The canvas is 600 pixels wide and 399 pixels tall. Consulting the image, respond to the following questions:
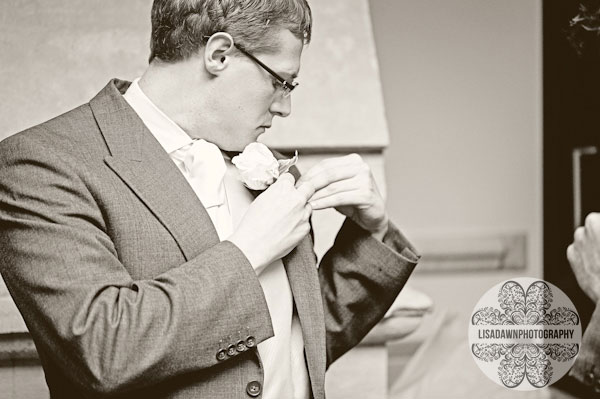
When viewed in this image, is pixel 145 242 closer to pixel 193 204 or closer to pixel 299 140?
pixel 193 204

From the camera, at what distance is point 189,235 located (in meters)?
1.45

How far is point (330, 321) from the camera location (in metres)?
1.79

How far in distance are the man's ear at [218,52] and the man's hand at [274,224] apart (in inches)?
9.5

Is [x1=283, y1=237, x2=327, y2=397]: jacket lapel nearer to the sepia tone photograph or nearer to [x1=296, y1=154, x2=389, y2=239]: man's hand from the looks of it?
the sepia tone photograph

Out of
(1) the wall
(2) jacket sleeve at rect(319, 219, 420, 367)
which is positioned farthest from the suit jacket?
(1) the wall

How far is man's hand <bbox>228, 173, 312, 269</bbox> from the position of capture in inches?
56.4

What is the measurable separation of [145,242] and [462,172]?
250cm

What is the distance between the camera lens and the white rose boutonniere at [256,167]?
159 cm

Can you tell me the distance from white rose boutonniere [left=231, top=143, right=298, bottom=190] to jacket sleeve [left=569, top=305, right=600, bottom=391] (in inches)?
25.9

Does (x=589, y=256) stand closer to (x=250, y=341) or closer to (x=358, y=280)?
(x=358, y=280)

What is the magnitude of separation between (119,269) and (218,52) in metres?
0.46

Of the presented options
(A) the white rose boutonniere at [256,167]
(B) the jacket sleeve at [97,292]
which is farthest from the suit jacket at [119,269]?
(A) the white rose boutonniere at [256,167]

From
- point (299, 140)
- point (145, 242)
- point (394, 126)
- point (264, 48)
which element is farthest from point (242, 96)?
point (394, 126)

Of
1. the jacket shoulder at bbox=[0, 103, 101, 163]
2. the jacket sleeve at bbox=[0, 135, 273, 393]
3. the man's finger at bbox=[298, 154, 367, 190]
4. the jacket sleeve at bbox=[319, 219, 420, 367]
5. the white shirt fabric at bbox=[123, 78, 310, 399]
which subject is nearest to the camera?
the jacket sleeve at bbox=[0, 135, 273, 393]
